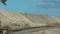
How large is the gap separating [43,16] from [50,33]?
308 feet

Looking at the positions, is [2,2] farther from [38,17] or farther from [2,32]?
[38,17]

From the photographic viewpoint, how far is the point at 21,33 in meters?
22.8

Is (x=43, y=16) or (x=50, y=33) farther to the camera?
(x=43, y=16)

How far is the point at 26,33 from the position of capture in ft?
75.6

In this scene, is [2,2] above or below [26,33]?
above

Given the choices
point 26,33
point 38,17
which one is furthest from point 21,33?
point 38,17

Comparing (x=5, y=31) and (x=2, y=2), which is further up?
(x=2, y=2)

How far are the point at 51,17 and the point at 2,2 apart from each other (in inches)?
3939

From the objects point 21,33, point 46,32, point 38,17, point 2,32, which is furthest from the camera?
point 38,17

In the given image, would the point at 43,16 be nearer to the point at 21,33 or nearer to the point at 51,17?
the point at 51,17

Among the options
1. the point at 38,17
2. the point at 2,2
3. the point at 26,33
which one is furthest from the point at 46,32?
the point at 38,17

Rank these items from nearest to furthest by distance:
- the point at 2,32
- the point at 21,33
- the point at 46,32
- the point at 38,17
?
the point at 2,32 → the point at 21,33 → the point at 46,32 → the point at 38,17

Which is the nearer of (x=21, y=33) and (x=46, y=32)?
(x=21, y=33)

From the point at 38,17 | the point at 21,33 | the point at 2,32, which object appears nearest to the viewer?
the point at 2,32
